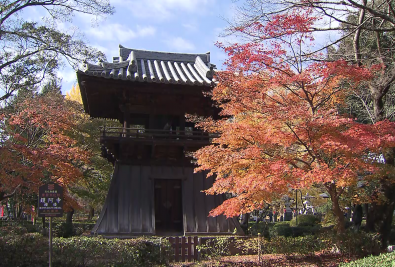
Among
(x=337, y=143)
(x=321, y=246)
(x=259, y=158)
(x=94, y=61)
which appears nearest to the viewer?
(x=337, y=143)

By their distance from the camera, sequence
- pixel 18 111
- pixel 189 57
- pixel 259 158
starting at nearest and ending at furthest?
→ pixel 259 158 < pixel 18 111 < pixel 189 57

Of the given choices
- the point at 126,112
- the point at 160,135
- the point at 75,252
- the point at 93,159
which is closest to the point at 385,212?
the point at 160,135

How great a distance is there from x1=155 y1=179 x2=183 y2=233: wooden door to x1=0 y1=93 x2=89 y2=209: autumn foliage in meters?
3.08

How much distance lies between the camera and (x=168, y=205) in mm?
13938

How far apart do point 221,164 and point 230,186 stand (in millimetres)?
770

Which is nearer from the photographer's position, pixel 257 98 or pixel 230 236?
pixel 257 98

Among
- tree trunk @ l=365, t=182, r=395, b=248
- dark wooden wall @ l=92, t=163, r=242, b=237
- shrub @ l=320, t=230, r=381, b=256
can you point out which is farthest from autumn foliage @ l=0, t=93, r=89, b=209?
tree trunk @ l=365, t=182, r=395, b=248

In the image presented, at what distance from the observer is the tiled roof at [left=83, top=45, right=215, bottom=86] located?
1260 centimetres

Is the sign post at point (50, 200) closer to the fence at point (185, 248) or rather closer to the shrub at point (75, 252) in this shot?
the shrub at point (75, 252)

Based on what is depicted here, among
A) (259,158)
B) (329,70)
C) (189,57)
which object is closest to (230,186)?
(259,158)

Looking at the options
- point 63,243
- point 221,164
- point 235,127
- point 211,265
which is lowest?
point 211,265

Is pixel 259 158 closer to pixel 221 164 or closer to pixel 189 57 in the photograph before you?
pixel 221 164

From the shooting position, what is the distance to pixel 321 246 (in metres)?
11.3

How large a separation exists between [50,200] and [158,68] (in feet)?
26.5
